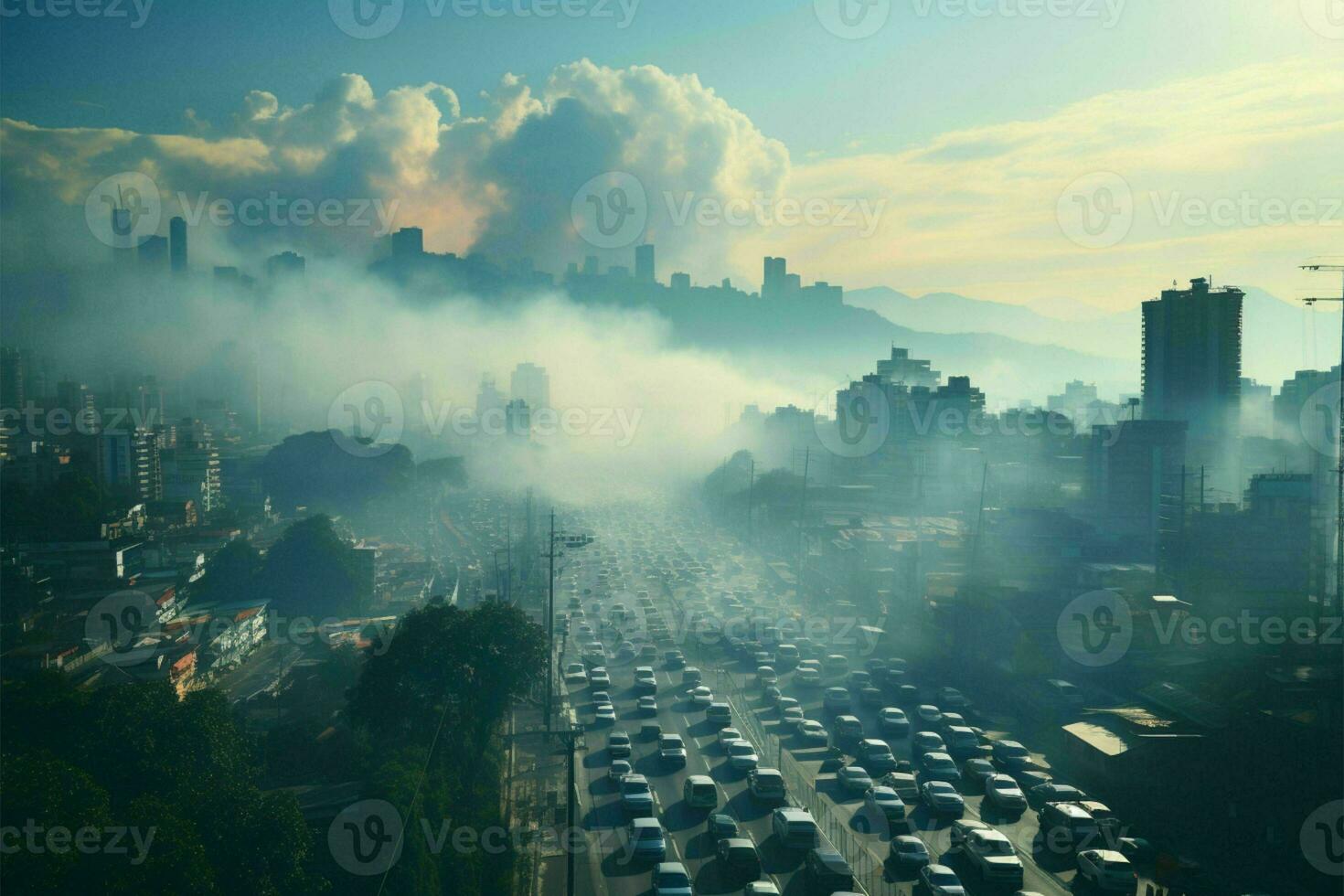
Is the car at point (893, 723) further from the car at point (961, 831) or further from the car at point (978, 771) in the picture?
the car at point (961, 831)

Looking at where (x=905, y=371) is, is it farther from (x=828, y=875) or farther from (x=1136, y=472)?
(x=828, y=875)

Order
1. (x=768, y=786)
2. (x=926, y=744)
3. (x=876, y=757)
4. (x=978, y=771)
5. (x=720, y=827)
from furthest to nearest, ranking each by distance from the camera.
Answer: (x=926, y=744) < (x=876, y=757) < (x=978, y=771) < (x=768, y=786) < (x=720, y=827)

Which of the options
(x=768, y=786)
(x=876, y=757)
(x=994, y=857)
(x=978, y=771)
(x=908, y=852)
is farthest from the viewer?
(x=876, y=757)

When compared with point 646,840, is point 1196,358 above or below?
above

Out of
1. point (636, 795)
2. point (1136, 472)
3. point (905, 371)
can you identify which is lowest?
point (636, 795)

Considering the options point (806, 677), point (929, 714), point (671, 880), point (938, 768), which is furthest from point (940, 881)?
point (806, 677)

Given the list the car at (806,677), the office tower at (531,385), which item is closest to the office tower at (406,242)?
the office tower at (531,385)
